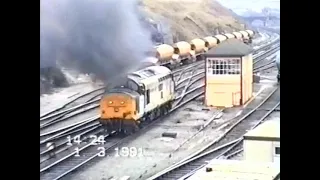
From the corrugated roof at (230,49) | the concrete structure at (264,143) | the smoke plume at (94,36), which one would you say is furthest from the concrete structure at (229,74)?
the smoke plume at (94,36)

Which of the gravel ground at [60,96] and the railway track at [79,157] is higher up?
the gravel ground at [60,96]

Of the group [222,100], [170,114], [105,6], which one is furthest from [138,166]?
[105,6]

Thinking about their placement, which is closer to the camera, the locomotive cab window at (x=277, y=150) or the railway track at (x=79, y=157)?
the locomotive cab window at (x=277, y=150)

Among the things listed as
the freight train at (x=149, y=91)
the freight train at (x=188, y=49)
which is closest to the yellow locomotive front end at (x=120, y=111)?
the freight train at (x=149, y=91)

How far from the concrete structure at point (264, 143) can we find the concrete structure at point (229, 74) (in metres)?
0.11

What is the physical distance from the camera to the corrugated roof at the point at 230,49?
77.4 inches

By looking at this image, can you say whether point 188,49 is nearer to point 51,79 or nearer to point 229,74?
point 229,74

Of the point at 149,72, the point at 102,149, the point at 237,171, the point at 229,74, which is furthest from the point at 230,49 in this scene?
the point at 102,149

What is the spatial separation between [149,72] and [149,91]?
63 millimetres

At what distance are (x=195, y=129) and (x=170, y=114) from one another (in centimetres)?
10

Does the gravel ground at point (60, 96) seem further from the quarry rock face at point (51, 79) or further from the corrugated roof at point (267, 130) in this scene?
the corrugated roof at point (267, 130)

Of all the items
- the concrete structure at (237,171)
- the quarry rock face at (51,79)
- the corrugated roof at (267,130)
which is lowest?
the concrete structure at (237,171)

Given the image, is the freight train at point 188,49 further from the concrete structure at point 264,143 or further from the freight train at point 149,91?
the concrete structure at point 264,143

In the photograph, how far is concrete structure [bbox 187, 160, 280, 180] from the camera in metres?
1.93
